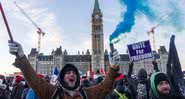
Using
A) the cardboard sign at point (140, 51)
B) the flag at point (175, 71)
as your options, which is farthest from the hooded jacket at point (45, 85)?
the cardboard sign at point (140, 51)

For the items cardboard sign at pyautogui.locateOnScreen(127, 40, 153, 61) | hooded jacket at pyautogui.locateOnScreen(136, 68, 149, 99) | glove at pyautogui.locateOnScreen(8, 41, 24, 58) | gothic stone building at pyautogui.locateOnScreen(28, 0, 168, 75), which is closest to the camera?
glove at pyautogui.locateOnScreen(8, 41, 24, 58)

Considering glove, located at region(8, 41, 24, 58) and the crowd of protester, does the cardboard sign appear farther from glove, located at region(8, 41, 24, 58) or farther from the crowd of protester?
glove, located at region(8, 41, 24, 58)

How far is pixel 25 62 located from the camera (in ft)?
12.6

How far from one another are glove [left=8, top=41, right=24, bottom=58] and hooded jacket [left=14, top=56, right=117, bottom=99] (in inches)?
3.0

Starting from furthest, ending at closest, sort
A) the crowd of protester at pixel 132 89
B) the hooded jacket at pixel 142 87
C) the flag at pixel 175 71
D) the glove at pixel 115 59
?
the hooded jacket at pixel 142 87, the flag at pixel 175 71, the glove at pixel 115 59, the crowd of protester at pixel 132 89

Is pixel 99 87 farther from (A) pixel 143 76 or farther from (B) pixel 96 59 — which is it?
(B) pixel 96 59

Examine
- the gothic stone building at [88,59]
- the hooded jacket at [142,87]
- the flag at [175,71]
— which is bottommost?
the hooded jacket at [142,87]

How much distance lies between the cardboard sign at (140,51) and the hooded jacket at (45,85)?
4.43 m

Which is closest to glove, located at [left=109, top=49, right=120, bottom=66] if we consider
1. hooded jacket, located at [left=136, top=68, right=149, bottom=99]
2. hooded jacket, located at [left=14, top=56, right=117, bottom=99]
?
hooded jacket, located at [left=14, top=56, right=117, bottom=99]

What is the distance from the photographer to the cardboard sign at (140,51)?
888 cm

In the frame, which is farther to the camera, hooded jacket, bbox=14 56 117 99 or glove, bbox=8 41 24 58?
hooded jacket, bbox=14 56 117 99

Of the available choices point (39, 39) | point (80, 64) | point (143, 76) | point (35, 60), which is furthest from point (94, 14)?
point (143, 76)

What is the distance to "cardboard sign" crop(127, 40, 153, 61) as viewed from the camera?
29.1ft

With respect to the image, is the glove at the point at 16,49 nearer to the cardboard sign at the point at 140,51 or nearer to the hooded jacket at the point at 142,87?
the hooded jacket at the point at 142,87
